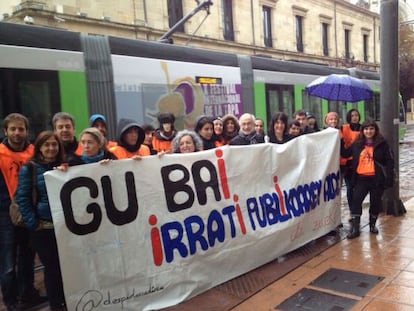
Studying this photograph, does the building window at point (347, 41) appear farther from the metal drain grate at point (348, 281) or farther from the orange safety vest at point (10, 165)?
the orange safety vest at point (10, 165)

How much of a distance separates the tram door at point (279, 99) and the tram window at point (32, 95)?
5.66 m

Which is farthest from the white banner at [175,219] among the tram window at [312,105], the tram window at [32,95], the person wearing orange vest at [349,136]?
the tram window at [312,105]

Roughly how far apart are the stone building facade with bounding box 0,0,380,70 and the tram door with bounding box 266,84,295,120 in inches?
112

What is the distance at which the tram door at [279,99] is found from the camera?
35.9 ft

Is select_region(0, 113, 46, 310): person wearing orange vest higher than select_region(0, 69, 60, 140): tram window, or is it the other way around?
select_region(0, 69, 60, 140): tram window

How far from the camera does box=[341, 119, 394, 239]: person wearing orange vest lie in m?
5.37

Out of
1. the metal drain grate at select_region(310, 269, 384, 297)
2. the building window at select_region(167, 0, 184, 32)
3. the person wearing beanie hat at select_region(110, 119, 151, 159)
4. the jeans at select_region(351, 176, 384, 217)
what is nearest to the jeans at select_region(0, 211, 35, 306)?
the person wearing beanie hat at select_region(110, 119, 151, 159)

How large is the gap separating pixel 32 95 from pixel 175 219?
12.1 feet

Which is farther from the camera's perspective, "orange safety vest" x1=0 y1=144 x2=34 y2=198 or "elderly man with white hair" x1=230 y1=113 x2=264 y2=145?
"elderly man with white hair" x1=230 y1=113 x2=264 y2=145

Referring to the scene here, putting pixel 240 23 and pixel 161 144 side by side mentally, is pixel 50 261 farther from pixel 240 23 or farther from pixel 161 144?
pixel 240 23

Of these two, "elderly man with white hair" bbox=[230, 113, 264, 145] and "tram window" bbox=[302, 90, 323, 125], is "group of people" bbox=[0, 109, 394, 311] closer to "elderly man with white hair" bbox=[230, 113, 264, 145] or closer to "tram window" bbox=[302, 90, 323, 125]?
"elderly man with white hair" bbox=[230, 113, 264, 145]

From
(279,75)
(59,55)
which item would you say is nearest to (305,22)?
(279,75)

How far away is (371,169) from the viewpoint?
213 inches

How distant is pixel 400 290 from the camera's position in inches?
148
